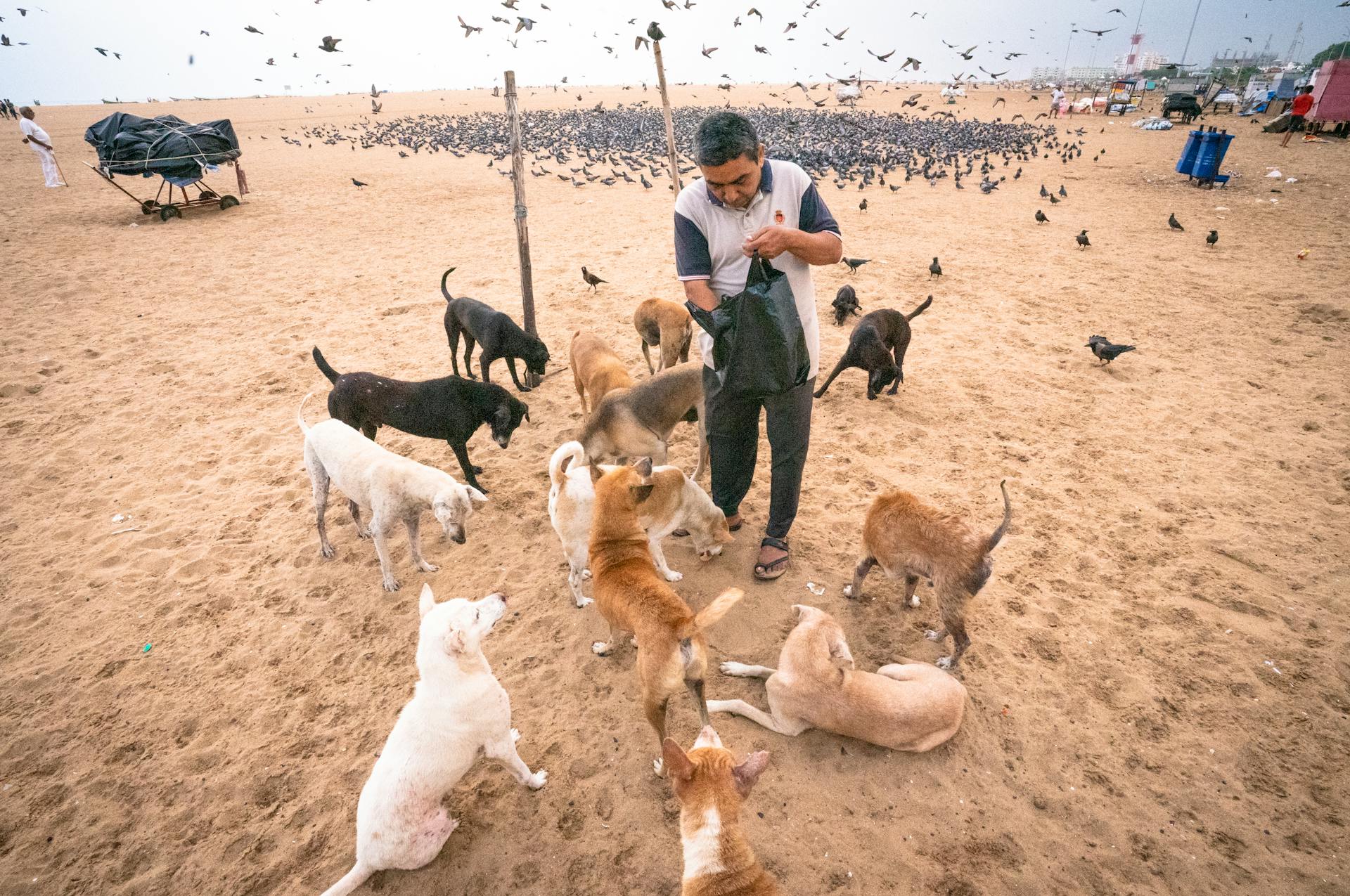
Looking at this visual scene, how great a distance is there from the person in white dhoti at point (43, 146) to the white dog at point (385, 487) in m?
20.7

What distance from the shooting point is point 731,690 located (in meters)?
3.32

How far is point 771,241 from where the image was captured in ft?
8.71

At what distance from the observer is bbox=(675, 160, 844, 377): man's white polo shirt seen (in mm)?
2908

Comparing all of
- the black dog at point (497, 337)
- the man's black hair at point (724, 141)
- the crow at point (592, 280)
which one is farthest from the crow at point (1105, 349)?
the crow at point (592, 280)

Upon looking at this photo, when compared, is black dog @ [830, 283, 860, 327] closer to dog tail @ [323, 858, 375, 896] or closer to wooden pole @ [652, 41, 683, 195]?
wooden pole @ [652, 41, 683, 195]

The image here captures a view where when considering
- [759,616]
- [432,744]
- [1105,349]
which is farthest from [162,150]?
[1105,349]

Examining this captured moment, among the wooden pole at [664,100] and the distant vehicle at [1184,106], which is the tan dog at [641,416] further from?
the distant vehicle at [1184,106]

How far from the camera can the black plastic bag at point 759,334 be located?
2.80 meters

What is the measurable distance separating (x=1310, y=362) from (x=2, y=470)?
47.1 ft

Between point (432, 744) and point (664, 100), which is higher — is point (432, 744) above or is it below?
below

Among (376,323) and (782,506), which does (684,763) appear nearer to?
(782,506)

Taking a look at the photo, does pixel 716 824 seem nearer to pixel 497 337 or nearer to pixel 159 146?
pixel 497 337

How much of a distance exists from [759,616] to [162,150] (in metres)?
18.2

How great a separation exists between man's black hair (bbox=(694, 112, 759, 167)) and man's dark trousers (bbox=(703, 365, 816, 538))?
116 cm
